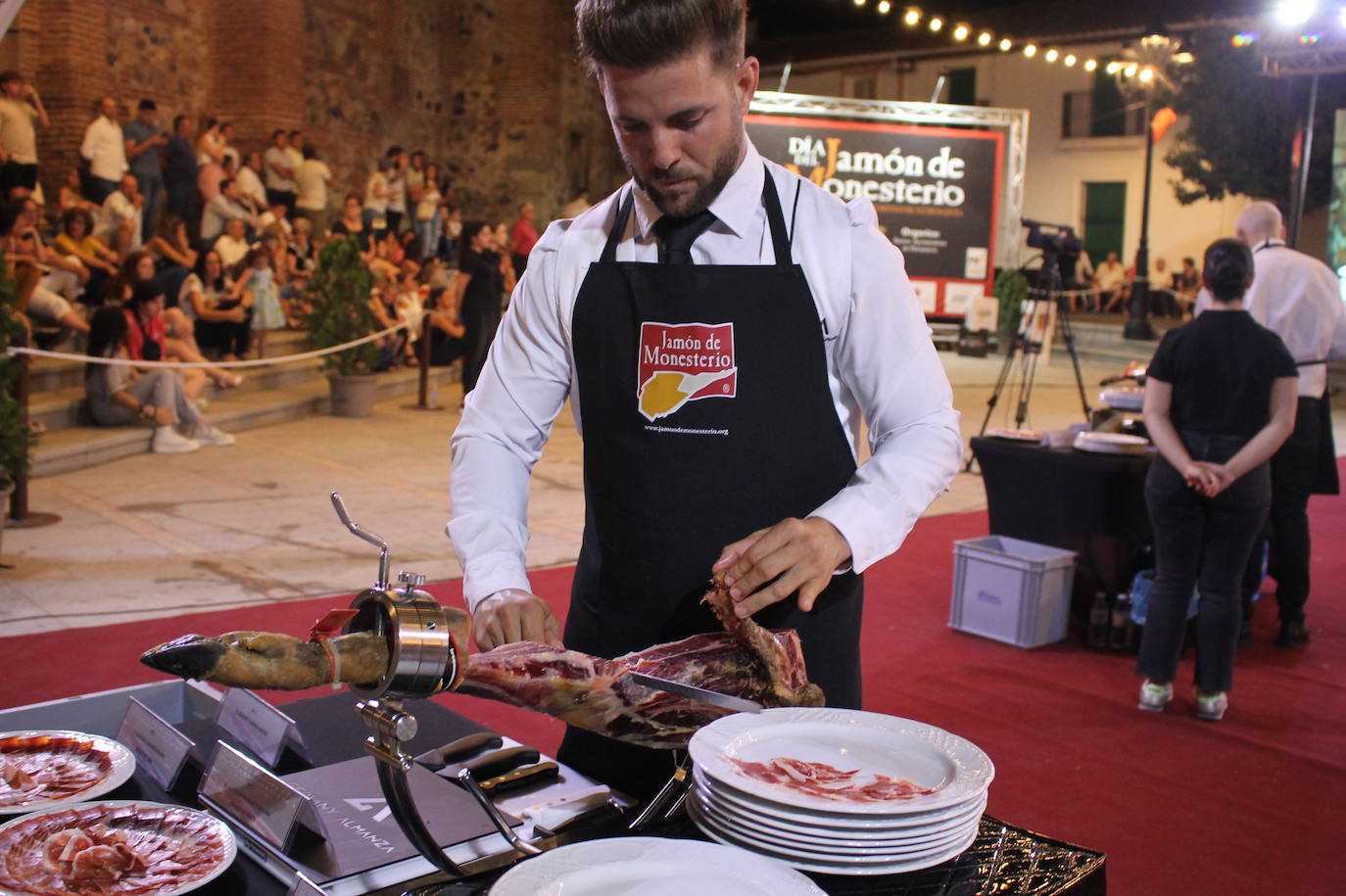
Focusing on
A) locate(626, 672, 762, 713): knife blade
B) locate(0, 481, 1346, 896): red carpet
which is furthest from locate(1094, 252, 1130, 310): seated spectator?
locate(626, 672, 762, 713): knife blade

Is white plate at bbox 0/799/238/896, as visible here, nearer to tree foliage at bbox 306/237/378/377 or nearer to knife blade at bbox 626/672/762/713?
knife blade at bbox 626/672/762/713

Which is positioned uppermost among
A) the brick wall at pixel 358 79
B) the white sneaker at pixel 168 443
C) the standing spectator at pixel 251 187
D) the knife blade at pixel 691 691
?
the brick wall at pixel 358 79

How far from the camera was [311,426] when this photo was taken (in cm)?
974

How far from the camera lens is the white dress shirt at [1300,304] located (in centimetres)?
509

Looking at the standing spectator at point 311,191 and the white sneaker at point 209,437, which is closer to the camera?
the white sneaker at point 209,437

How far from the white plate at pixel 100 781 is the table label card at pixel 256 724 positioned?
0.13 metres

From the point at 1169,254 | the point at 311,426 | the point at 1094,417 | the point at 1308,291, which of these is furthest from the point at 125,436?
the point at 1169,254

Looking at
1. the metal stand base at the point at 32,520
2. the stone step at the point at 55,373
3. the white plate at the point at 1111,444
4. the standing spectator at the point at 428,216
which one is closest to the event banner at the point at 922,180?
the white plate at the point at 1111,444

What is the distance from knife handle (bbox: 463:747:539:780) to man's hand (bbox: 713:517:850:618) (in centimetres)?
33

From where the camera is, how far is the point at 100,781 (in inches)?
57.6

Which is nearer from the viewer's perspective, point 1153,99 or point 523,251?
point 523,251

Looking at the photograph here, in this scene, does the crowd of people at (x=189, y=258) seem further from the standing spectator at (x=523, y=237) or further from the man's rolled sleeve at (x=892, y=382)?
the man's rolled sleeve at (x=892, y=382)

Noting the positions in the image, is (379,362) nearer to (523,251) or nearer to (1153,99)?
(523,251)

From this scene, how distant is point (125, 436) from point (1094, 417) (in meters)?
6.09
